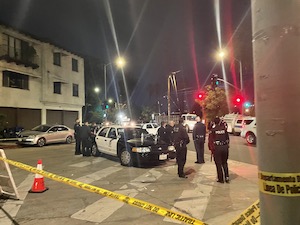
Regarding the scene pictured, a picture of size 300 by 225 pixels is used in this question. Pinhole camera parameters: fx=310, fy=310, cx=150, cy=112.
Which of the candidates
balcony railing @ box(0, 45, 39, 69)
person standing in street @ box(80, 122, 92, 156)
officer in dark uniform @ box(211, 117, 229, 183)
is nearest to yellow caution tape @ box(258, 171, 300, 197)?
officer in dark uniform @ box(211, 117, 229, 183)

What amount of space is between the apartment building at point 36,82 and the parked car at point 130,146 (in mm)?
13853

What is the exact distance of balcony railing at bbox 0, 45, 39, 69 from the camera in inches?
1061

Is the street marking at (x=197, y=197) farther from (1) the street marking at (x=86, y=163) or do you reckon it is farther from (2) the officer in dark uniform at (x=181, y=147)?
(1) the street marking at (x=86, y=163)

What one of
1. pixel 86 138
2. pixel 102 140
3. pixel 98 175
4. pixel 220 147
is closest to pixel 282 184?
pixel 220 147

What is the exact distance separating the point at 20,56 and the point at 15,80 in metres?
2.35

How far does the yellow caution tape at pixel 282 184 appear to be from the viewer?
4.85 ft

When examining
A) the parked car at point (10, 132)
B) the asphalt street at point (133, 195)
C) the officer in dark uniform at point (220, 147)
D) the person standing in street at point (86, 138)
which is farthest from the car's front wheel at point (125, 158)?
the parked car at point (10, 132)

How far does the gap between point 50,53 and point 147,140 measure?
963 inches

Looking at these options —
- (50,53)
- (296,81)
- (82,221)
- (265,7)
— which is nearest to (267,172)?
(296,81)

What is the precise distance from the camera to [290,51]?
1487 mm

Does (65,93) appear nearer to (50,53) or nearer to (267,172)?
(50,53)

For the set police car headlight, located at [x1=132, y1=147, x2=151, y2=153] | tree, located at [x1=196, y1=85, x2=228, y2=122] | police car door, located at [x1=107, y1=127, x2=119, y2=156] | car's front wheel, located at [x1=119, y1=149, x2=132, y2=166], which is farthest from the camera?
tree, located at [x1=196, y1=85, x2=228, y2=122]

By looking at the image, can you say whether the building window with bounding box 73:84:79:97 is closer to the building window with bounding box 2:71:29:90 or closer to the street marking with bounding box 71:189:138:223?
the building window with bounding box 2:71:29:90

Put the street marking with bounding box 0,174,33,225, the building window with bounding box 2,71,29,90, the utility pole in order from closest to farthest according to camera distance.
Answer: the utility pole < the street marking with bounding box 0,174,33,225 < the building window with bounding box 2,71,29,90
